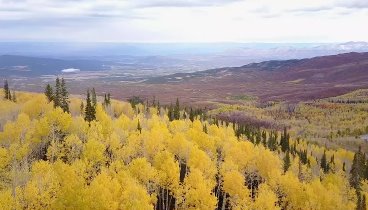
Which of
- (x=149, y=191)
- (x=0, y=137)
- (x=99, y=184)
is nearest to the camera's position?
(x=99, y=184)

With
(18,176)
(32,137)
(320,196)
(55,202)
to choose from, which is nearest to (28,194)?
(55,202)

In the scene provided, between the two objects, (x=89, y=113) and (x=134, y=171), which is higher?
(x=89, y=113)

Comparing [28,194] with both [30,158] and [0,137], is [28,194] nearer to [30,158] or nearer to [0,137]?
[30,158]

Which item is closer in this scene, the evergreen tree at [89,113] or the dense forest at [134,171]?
the dense forest at [134,171]

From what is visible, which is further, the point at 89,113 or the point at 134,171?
the point at 89,113

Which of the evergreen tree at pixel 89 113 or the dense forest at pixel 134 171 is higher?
the evergreen tree at pixel 89 113

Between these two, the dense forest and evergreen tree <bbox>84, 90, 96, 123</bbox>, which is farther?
evergreen tree <bbox>84, 90, 96, 123</bbox>

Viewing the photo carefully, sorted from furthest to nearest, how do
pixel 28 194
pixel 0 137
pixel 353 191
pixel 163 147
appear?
pixel 353 191 → pixel 163 147 → pixel 0 137 → pixel 28 194

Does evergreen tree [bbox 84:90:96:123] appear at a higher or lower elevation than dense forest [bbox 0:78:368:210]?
higher
